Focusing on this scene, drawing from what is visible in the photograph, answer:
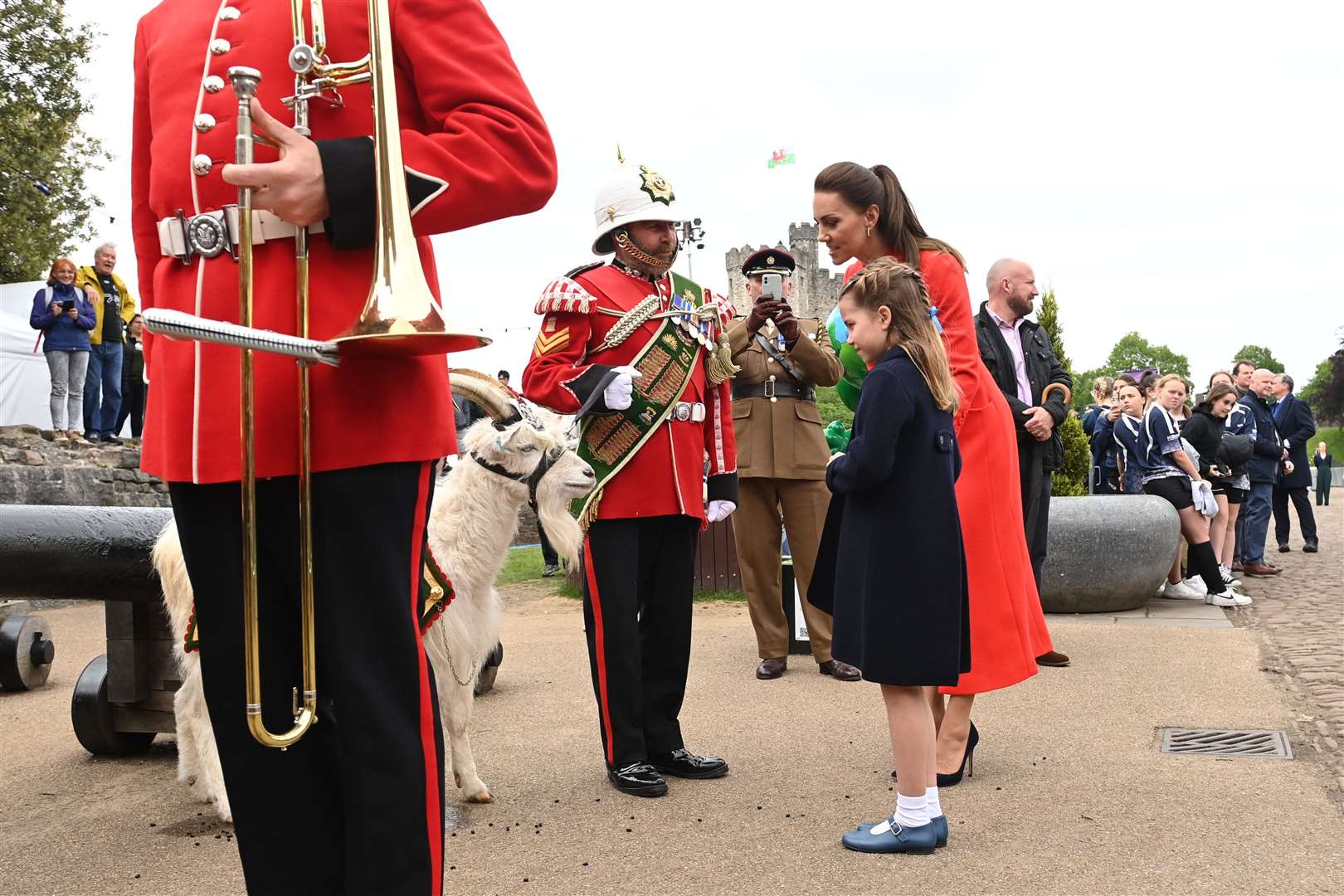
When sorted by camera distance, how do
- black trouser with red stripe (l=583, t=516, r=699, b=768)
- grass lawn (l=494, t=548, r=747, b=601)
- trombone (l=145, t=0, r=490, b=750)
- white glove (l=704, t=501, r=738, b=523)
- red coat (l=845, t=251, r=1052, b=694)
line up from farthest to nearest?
1. grass lawn (l=494, t=548, r=747, b=601)
2. white glove (l=704, t=501, r=738, b=523)
3. black trouser with red stripe (l=583, t=516, r=699, b=768)
4. red coat (l=845, t=251, r=1052, b=694)
5. trombone (l=145, t=0, r=490, b=750)

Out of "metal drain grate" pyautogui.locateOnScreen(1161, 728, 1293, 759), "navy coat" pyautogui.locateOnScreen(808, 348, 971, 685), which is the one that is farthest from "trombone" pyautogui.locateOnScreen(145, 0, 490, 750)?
"metal drain grate" pyautogui.locateOnScreen(1161, 728, 1293, 759)

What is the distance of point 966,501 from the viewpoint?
4617 mm

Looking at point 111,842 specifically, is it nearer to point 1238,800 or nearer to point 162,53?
point 162,53

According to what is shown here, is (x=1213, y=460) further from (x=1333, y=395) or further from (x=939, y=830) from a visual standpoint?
(x=1333, y=395)

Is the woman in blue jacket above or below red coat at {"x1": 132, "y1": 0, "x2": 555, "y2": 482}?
above

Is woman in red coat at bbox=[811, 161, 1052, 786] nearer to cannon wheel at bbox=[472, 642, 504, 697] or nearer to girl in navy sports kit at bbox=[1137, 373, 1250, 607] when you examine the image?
cannon wheel at bbox=[472, 642, 504, 697]

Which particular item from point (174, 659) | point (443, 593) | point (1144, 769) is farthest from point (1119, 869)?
point (174, 659)

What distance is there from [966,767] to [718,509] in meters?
Result: 1.45

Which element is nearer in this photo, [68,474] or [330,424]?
[330,424]

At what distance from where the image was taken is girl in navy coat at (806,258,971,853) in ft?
13.0

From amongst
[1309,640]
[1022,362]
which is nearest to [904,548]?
[1022,362]

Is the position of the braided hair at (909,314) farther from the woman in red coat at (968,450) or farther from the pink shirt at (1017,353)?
the pink shirt at (1017,353)

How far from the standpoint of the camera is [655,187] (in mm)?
5094

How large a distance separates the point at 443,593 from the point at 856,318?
167 centimetres
